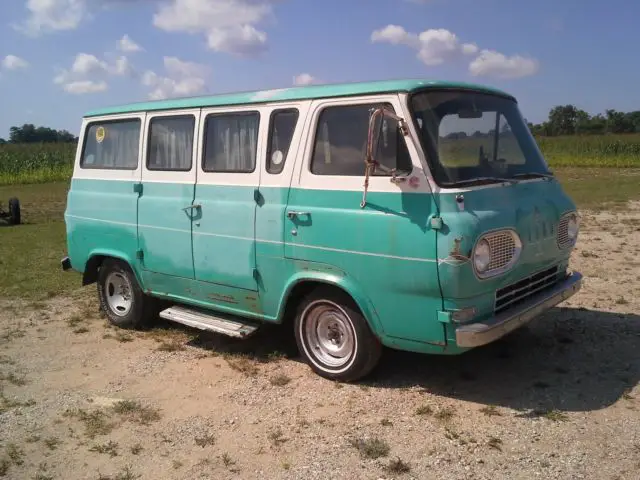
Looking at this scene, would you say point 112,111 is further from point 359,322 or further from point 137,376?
point 359,322

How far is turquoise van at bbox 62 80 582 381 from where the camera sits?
167 inches

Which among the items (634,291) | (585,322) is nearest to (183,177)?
(585,322)

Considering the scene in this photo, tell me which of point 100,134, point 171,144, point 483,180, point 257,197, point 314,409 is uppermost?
point 100,134

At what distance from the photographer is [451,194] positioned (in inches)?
163

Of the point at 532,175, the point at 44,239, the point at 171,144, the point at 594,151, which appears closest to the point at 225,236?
the point at 171,144

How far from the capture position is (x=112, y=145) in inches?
262

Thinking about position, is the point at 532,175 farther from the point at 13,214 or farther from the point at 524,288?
the point at 13,214

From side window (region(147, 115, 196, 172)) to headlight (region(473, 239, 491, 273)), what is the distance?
9.78ft

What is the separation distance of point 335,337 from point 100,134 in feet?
12.4

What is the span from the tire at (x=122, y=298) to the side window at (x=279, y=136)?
2.40 meters

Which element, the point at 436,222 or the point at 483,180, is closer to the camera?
the point at 436,222

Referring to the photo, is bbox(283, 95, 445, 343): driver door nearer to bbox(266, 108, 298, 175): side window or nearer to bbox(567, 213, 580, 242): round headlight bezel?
bbox(266, 108, 298, 175): side window

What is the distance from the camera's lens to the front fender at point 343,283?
4.55 meters

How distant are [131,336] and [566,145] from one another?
40281mm
